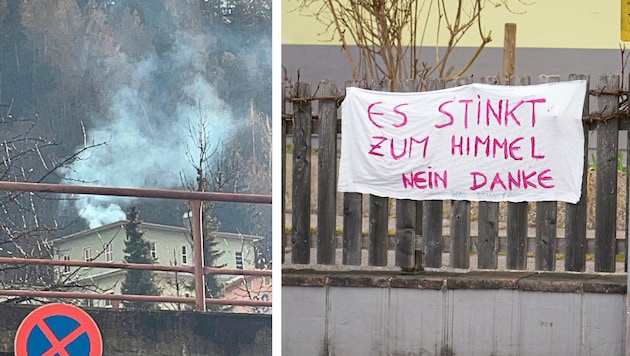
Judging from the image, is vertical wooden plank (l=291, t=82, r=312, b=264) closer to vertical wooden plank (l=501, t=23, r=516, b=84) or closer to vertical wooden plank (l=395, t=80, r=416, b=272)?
vertical wooden plank (l=395, t=80, r=416, b=272)

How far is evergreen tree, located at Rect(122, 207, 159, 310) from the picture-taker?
3121 millimetres

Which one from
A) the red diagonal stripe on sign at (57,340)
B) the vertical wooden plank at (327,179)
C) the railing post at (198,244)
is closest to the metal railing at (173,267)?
the railing post at (198,244)

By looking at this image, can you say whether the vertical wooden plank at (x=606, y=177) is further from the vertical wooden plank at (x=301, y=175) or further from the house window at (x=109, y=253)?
the house window at (x=109, y=253)

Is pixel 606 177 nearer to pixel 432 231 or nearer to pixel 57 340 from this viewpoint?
pixel 432 231

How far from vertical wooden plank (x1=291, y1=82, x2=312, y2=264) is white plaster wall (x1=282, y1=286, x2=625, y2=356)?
1.11ft

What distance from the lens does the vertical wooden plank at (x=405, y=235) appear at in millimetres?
6500

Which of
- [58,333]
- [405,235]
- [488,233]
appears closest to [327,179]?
[405,235]

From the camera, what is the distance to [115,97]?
122 inches

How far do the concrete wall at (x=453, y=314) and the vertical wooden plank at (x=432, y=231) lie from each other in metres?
0.11

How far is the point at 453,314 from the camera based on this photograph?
247 inches

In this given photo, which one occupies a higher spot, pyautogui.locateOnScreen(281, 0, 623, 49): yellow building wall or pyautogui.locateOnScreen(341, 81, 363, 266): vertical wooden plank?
pyautogui.locateOnScreen(281, 0, 623, 49): yellow building wall

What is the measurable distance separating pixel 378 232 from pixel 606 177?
1.54 metres

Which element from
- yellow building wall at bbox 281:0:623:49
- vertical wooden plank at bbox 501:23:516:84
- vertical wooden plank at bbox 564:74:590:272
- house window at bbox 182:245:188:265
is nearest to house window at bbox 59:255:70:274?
house window at bbox 182:245:188:265

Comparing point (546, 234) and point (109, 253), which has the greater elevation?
point (109, 253)
